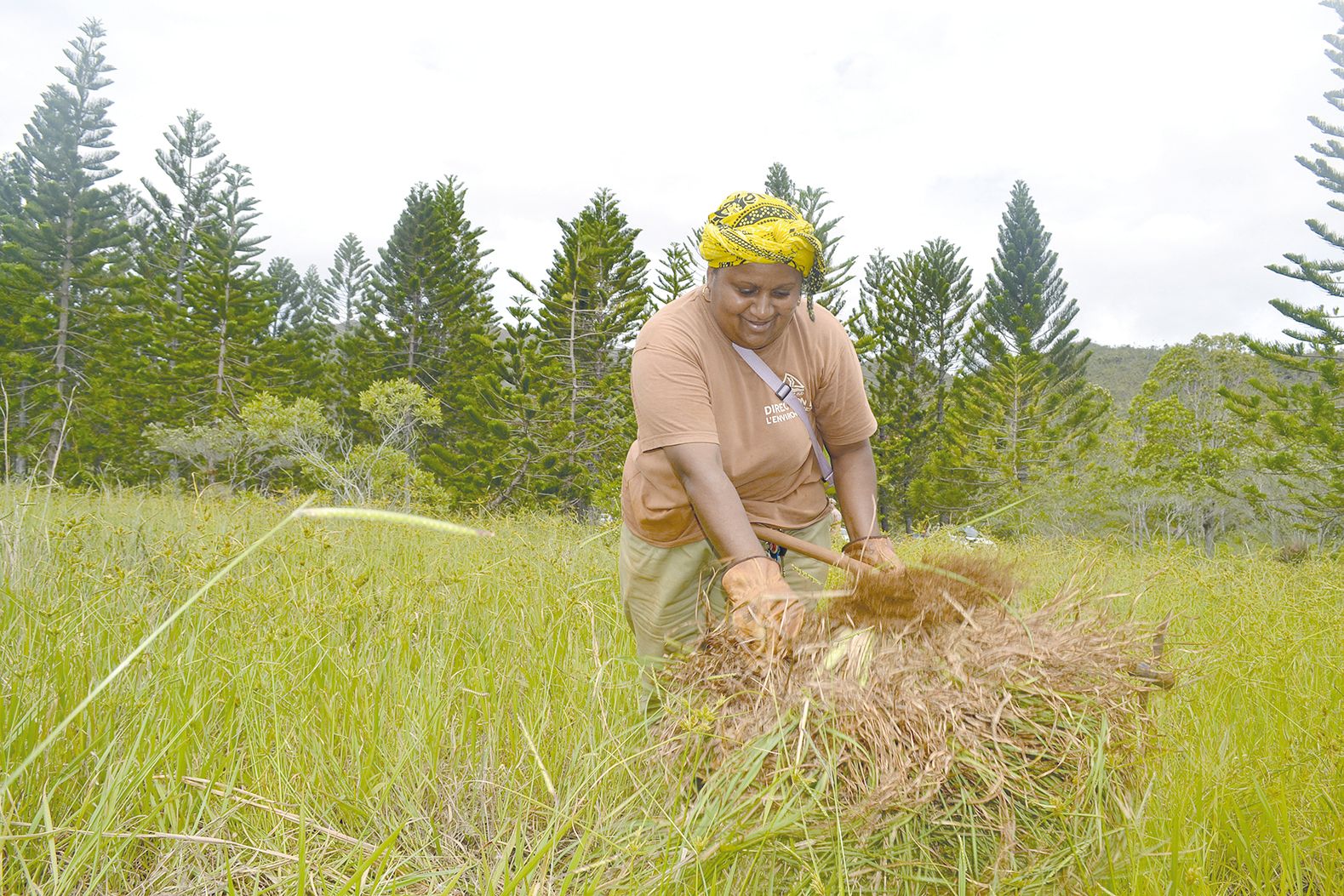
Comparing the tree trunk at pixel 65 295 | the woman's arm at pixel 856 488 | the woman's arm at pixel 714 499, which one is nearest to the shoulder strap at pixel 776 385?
the woman's arm at pixel 856 488

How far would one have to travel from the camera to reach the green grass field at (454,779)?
47.4 inches

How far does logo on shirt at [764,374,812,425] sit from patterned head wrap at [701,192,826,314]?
27 centimetres

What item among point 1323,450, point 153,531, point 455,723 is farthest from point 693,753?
point 1323,450

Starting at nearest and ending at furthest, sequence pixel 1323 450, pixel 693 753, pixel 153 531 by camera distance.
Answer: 1. pixel 693 753
2. pixel 153 531
3. pixel 1323 450

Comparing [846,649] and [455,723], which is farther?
[455,723]

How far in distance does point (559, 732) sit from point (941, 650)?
2.78 feet

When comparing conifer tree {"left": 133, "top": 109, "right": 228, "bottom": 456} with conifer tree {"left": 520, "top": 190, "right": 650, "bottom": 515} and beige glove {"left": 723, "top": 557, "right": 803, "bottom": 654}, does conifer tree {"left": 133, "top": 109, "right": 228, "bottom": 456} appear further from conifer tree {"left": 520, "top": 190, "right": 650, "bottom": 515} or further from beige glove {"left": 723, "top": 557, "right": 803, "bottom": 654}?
beige glove {"left": 723, "top": 557, "right": 803, "bottom": 654}

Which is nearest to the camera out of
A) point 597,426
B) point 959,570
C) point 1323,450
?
point 959,570

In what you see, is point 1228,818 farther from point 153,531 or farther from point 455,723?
point 153,531

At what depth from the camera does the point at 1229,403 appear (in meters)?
19.1

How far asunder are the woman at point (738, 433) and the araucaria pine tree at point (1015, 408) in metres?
25.7

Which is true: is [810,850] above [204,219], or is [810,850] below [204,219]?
below

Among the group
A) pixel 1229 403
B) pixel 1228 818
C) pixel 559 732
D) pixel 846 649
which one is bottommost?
pixel 1228 818

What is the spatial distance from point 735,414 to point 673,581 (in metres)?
0.47
